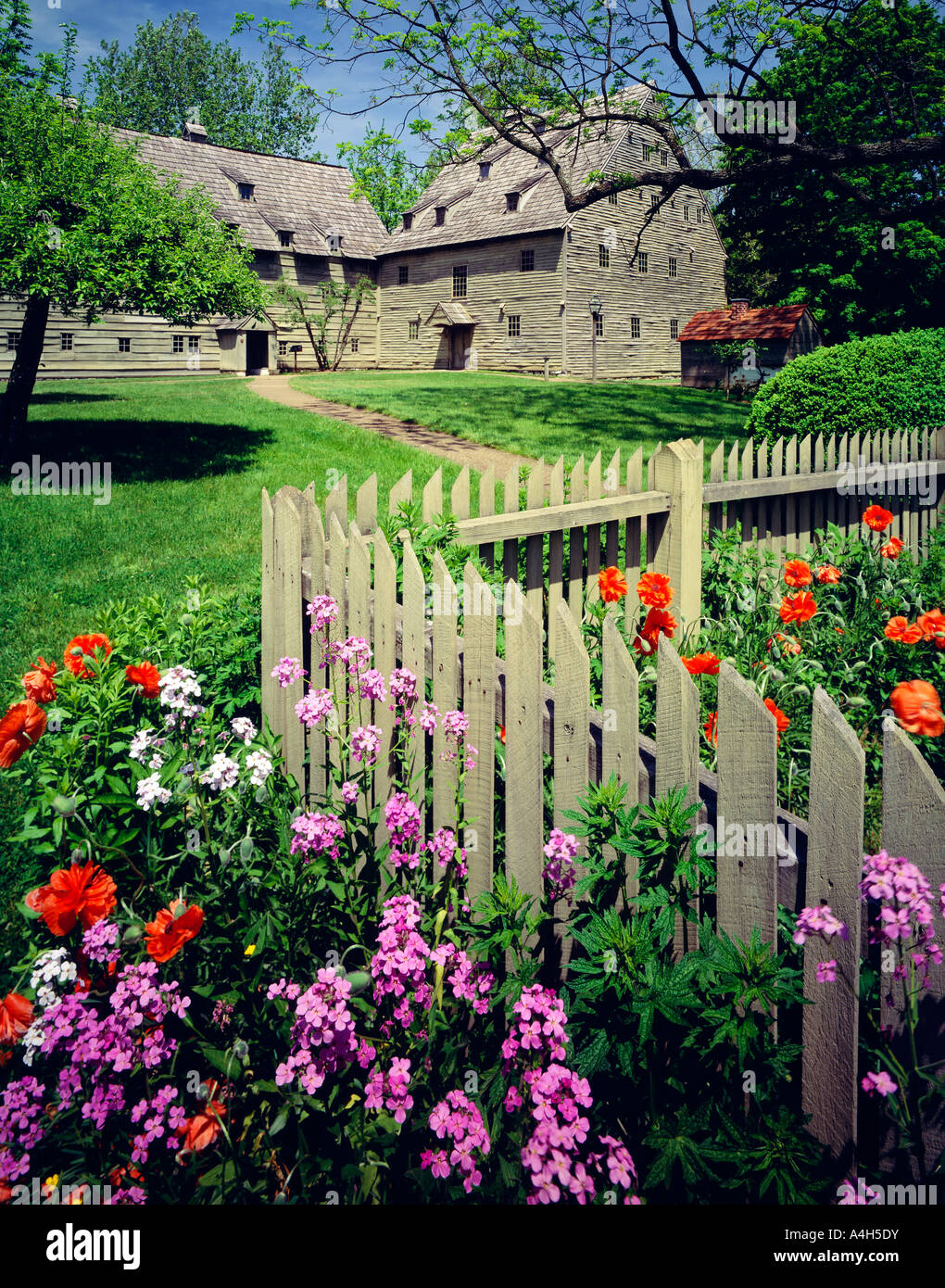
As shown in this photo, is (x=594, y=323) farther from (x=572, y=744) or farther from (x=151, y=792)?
(x=151, y=792)

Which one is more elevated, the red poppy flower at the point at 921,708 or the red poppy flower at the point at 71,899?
the red poppy flower at the point at 921,708

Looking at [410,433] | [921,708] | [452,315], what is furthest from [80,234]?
[452,315]

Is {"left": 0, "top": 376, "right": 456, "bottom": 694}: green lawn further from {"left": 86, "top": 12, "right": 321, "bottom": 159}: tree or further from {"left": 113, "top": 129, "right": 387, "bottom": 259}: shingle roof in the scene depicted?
{"left": 86, "top": 12, "right": 321, "bottom": 159}: tree

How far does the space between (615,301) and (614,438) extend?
836 inches

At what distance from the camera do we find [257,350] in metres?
35.5

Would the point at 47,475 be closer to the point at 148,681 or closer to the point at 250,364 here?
the point at 148,681

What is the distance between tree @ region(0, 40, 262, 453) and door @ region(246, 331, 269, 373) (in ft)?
75.4

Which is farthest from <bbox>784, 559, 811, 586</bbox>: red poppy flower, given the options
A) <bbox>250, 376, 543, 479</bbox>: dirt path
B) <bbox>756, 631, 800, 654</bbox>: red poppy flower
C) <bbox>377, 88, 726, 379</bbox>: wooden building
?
Answer: <bbox>377, 88, 726, 379</bbox>: wooden building

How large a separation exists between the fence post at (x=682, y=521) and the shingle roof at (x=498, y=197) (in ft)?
87.6

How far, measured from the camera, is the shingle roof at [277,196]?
34219 millimetres

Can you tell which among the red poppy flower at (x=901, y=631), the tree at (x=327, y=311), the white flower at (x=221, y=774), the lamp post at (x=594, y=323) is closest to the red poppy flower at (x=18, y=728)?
the white flower at (x=221, y=774)

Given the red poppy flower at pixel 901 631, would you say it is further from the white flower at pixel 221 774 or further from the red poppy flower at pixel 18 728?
the red poppy flower at pixel 18 728

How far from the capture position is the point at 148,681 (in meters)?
2.74

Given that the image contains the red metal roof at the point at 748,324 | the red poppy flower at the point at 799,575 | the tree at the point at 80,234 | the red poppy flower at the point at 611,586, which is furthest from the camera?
the red metal roof at the point at 748,324
